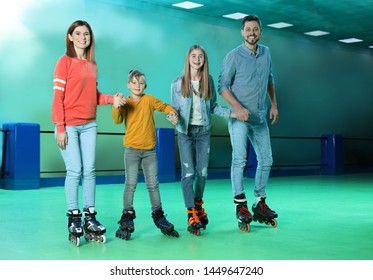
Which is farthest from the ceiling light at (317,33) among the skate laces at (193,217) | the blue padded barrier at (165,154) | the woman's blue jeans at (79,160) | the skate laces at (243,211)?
the woman's blue jeans at (79,160)

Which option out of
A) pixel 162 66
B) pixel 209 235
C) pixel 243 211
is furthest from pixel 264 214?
pixel 162 66

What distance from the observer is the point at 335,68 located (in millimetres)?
15312

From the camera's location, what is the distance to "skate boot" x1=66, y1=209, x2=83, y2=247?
135 inches

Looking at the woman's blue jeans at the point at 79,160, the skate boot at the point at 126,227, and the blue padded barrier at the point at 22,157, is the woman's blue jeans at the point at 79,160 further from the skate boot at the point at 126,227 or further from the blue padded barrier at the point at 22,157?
the blue padded barrier at the point at 22,157

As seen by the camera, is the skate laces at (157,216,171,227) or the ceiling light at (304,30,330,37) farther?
the ceiling light at (304,30,330,37)

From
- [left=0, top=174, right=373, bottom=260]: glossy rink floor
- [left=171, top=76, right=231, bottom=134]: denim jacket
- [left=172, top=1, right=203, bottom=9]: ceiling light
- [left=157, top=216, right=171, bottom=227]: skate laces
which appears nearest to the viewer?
[left=0, top=174, right=373, bottom=260]: glossy rink floor

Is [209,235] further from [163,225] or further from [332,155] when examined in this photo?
[332,155]

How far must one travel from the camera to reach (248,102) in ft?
13.6

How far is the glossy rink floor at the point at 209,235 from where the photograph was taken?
3146 millimetres

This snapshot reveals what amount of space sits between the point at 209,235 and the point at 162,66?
7.98m

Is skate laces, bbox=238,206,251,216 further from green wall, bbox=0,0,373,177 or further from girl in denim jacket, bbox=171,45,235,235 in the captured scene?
green wall, bbox=0,0,373,177

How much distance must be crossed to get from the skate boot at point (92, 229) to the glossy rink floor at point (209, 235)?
52 millimetres

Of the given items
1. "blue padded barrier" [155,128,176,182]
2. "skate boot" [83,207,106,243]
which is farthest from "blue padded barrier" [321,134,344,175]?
"skate boot" [83,207,106,243]
